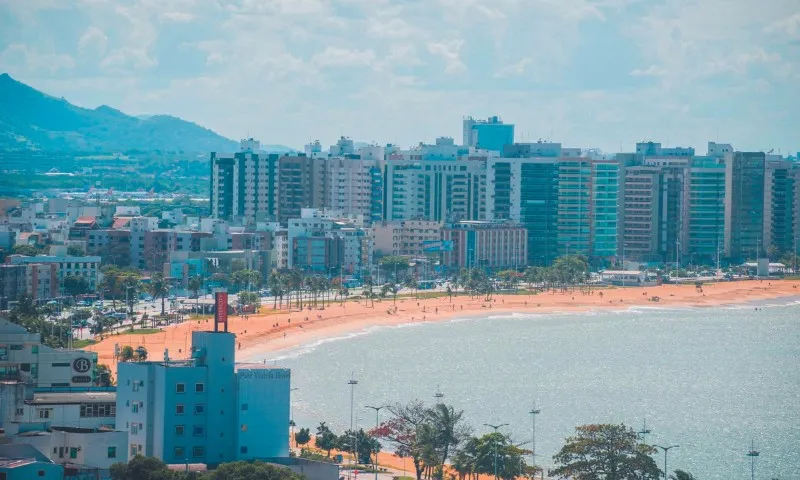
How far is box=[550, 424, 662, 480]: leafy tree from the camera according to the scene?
56719 millimetres

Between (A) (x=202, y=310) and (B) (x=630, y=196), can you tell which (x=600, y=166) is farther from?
(A) (x=202, y=310)

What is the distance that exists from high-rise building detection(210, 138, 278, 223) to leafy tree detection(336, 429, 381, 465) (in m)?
124

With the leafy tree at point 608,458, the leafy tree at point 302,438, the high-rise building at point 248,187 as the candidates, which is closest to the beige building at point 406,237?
the high-rise building at point 248,187

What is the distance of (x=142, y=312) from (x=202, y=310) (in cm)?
544

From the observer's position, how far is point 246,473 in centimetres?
4594

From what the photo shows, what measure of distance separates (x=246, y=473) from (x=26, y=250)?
104487mm

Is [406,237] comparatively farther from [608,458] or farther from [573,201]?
[608,458]

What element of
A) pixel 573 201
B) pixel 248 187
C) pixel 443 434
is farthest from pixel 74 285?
pixel 443 434

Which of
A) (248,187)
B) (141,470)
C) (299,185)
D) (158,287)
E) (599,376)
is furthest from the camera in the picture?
(299,185)

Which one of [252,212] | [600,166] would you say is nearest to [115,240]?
[252,212]

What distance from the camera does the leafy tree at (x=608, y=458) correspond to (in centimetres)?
5672

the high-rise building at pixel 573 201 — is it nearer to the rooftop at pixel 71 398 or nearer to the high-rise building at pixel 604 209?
the high-rise building at pixel 604 209

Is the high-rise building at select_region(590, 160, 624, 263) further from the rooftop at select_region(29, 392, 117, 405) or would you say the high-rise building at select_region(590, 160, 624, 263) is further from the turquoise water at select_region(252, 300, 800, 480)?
the rooftop at select_region(29, 392, 117, 405)

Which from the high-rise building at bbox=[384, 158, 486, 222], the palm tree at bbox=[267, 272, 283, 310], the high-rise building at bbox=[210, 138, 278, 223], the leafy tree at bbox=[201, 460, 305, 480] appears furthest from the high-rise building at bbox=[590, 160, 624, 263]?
the leafy tree at bbox=[201, 460, 305, 480]
